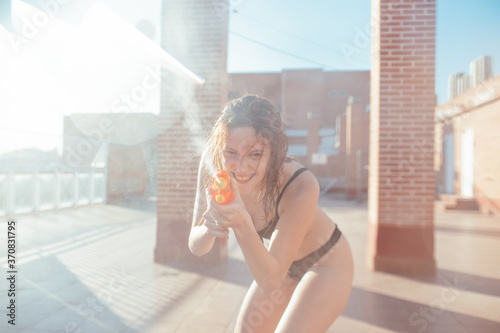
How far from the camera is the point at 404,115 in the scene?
207 inches

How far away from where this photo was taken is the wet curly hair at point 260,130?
1.69 meters

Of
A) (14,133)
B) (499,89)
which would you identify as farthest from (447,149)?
(14,133)

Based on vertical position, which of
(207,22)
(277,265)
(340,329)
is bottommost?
(340,329)

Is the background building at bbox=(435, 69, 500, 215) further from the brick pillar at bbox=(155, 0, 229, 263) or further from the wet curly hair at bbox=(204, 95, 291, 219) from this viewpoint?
the wet curly hair at bbox=(204, 95, 291, 219)

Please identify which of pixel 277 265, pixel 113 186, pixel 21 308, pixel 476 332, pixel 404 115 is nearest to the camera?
pixel 277 265

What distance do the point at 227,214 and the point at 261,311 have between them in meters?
1.05

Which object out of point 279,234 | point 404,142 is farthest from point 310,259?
point 404,142

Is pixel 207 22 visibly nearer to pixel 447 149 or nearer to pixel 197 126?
pixel 197 126

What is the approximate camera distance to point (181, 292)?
433 cm

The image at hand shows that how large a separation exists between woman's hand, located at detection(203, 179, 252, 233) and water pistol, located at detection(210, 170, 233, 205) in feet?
0.05

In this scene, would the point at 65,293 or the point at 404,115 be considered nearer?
the point at 65,293

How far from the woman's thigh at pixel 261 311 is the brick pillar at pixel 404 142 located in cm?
359

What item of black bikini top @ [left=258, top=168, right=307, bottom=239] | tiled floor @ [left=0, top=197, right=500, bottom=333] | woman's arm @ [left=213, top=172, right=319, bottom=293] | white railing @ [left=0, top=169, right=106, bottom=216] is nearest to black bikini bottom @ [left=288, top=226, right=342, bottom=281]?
black bikini top @ [left=258, top=168, right=307, bottom=239]

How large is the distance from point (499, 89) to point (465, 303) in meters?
10.3
